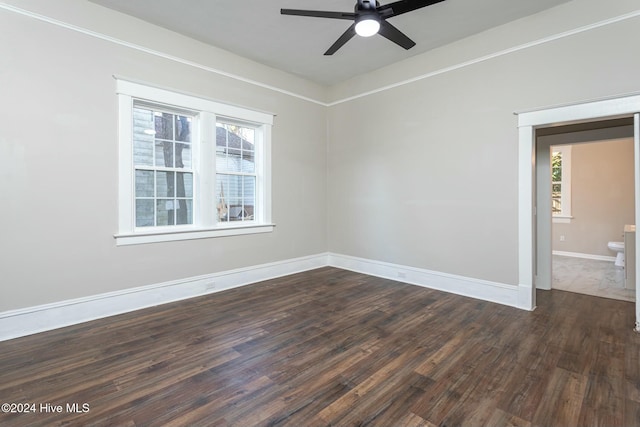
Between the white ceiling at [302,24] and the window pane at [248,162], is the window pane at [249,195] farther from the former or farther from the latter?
the white ceiling at [302,24]

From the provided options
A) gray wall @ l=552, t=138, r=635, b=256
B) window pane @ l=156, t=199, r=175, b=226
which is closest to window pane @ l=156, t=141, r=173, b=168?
window pane @ l=156, t=199, r=175, b=226

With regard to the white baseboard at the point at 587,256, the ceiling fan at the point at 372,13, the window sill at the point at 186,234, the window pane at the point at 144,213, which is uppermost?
the ceiling fan at the point at 372,13

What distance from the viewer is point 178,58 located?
3.91 metres

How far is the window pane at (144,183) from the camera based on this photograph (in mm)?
3693

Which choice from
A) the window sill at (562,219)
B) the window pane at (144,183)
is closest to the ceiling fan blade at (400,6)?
the window pane at (144,183)

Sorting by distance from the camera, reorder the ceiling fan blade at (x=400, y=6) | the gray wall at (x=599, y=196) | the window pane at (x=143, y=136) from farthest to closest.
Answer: the gray wall at (x=599, y=196) → the window pane at (x=143, y=136) → the ceiling fan blade at (x=400, y=6)

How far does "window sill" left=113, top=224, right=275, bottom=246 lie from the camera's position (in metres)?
3.54

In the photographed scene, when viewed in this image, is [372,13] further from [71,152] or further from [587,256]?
[587,256]

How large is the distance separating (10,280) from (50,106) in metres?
1.74

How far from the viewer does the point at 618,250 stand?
593 cm

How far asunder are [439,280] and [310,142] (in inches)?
126

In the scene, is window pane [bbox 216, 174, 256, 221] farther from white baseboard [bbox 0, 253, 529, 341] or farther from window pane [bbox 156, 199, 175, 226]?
white baseboard [bbox 0, 253, 529, 341]

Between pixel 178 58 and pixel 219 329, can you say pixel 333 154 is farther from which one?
pixel 219 329

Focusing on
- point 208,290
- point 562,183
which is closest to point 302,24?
point 208,290
